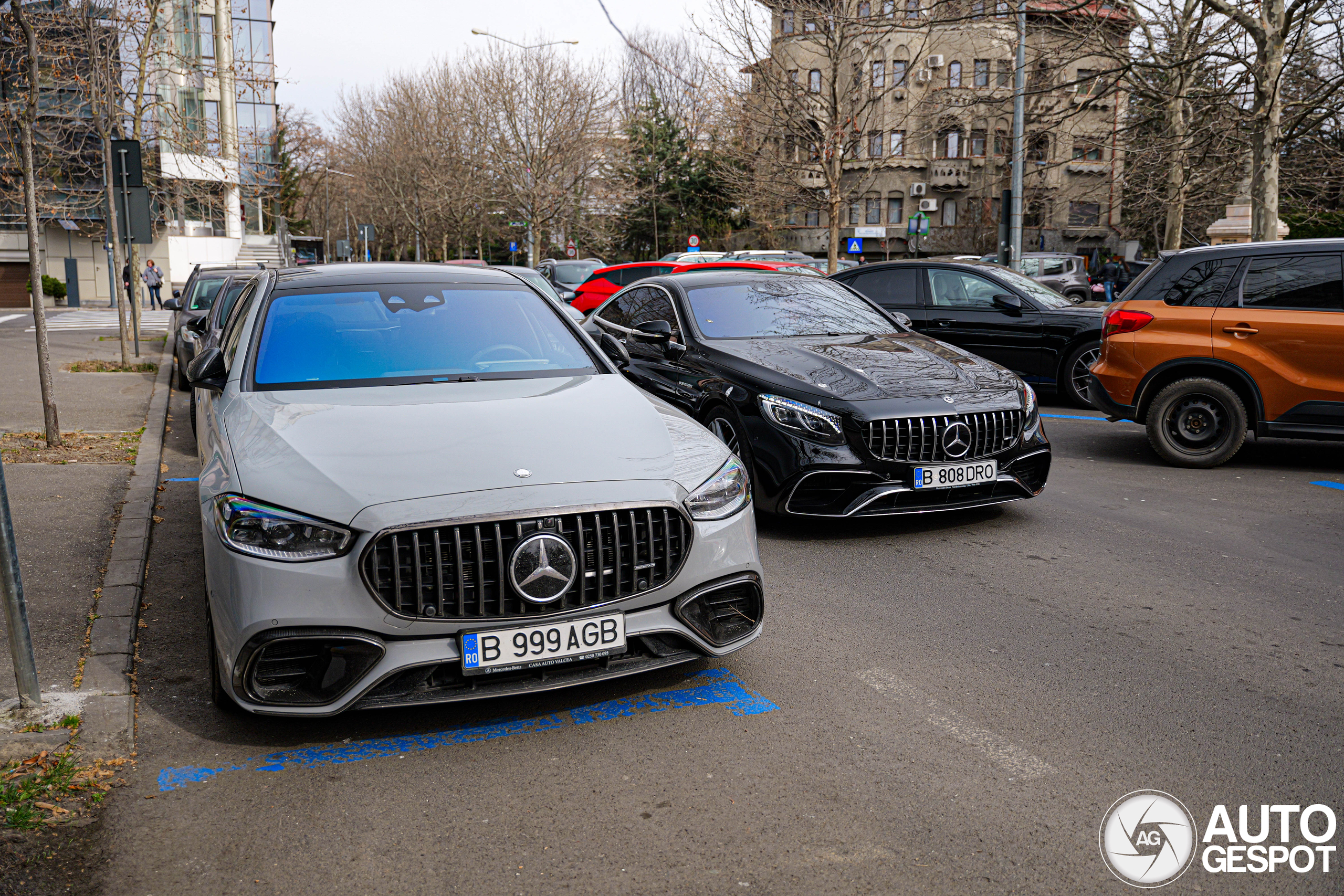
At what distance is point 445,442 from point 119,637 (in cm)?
188

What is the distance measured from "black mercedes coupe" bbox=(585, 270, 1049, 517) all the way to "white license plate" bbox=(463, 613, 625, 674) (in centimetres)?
287

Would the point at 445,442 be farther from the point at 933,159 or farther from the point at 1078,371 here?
the point at 933,159

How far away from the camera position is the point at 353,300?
17.6ft

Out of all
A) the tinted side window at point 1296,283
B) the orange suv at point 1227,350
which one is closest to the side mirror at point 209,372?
the orange suv at point 1227,350

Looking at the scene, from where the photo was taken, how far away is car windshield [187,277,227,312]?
55.4 ft

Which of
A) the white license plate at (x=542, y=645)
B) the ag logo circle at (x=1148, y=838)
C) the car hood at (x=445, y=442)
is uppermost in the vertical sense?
the car hood at (x=445, y=442)

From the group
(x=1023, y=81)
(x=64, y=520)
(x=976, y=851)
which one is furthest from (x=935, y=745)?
(x=1023, y=81)

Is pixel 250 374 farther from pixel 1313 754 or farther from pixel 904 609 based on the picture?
pixel 1313 754

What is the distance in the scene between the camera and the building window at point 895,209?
6206 centimetres

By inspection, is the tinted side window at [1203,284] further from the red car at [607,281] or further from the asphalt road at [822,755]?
the red car at [607,281]

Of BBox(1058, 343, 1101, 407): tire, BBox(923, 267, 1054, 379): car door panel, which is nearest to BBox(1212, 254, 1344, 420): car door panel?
BBox(1058, 343, 1101, 407): tire

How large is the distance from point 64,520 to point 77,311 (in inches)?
1429

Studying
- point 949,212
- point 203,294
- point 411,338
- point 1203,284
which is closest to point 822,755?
point 411,338

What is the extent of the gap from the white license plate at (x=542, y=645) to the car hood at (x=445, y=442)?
0.47 metres
